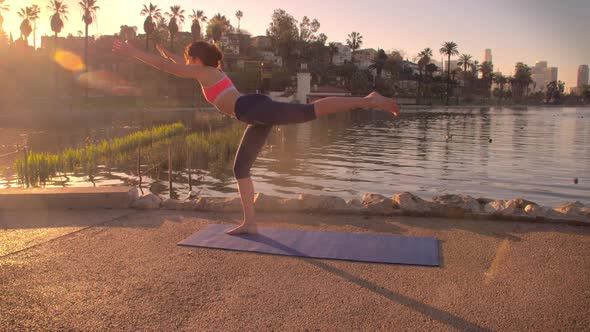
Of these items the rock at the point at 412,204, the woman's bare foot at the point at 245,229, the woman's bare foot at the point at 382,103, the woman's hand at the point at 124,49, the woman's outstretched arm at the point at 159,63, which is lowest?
the woman's bare foot at the point at 245,229

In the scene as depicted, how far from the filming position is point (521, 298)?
3904 mm

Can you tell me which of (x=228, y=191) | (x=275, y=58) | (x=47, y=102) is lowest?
(x=228, y=191)

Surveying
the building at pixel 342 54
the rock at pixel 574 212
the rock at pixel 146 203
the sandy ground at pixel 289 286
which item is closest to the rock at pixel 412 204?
the sandy ground at pixel 289 286

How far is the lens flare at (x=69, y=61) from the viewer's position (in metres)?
67.3

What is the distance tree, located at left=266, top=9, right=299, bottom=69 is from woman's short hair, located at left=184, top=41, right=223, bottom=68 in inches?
4319

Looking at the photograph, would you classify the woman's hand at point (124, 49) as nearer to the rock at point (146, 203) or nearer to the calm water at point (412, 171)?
the rock at point (146, 203)

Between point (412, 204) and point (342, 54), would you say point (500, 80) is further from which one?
point (412, 204)

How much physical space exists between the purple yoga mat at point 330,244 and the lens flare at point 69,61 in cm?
6878

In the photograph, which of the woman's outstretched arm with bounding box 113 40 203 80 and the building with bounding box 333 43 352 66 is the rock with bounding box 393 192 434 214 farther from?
the building with bounding box 333 43 352 66

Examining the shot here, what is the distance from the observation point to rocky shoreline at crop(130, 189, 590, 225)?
612cm

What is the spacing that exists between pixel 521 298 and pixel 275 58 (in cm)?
11017

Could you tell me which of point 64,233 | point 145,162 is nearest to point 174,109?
point 145,162

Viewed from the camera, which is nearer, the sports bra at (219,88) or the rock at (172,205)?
the sports bra at (219,88)

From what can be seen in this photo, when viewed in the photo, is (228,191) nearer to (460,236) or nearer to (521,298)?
(460,236)
